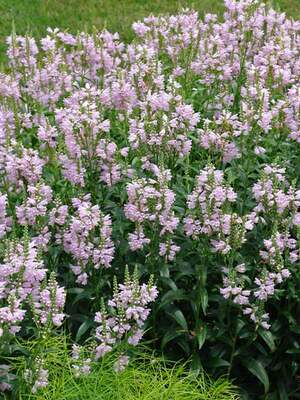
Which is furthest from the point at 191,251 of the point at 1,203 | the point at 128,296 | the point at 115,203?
the point at 1,203

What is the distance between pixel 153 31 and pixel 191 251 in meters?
2.96

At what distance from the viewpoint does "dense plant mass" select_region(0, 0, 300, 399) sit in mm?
4281

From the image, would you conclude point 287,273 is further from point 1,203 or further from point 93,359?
point 1,203

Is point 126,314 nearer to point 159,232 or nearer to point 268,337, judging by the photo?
point 159,232

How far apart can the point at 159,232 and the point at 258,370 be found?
1.08 m

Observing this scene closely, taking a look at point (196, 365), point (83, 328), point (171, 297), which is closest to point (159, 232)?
point (171, 297)

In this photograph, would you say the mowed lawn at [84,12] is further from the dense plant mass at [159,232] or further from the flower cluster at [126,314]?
the flower cluster at [126,314]

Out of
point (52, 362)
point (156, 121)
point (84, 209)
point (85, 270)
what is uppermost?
point (156, 121)

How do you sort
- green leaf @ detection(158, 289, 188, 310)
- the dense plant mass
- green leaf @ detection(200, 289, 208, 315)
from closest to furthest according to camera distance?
1. the dense plant mass
2. green leaf @ detection(200, 289, 208, 315)
3. green leaf @ detection(158, 289, 188, 310)

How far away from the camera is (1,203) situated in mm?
4469

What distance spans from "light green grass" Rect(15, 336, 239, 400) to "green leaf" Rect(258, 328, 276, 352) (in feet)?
1.25

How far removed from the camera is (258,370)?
4812mm

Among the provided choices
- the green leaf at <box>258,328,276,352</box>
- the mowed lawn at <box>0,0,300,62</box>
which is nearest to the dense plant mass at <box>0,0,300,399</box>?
the green leaf at <box>258,328,276,352</box>

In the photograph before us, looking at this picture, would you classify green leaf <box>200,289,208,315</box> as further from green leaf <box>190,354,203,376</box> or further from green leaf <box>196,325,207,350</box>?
green leaf <box>190,354,203,376</box>
